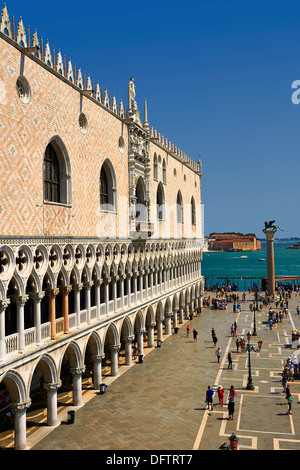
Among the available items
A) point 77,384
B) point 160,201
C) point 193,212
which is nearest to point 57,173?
point 77,384

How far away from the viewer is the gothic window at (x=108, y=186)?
20125mm

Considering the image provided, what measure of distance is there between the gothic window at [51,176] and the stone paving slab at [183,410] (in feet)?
25.4

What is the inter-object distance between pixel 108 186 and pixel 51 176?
18.2 feet

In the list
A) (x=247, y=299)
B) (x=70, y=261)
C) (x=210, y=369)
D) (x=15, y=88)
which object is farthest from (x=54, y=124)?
(x=247, y=299)

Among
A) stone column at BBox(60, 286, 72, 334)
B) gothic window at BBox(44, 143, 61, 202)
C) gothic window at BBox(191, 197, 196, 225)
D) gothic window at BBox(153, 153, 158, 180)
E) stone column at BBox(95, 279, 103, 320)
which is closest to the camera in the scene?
gothic window at BBox(44, 143, 61, 202)

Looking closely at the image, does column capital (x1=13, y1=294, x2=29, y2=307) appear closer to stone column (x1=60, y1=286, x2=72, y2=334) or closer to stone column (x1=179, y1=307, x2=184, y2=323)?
stone column (x1=60, y1=286, x2=72, y2=334)

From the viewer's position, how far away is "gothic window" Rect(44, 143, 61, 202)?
15.0m

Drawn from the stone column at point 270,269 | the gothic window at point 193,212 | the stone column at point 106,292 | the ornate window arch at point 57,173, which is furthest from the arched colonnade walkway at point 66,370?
the stone column at point 270,269

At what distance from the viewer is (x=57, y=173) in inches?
622

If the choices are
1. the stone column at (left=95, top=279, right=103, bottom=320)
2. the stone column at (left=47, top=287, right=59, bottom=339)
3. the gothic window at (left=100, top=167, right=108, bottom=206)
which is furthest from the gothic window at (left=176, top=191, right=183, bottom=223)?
the stone column at (left=47, top=287, right=59, bottom=339)

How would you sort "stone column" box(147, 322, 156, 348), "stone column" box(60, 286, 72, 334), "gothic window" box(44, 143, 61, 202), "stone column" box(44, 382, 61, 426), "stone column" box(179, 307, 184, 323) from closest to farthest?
"stone column" box(44, 382, 61, 426) < "gothic window" box(44, 143, 61, 202) < "stone column" box(60, 286, 72, 334) < "stone column" box(147, 322, 156, 348) < "stone column" box(179, 307, 184, 323)

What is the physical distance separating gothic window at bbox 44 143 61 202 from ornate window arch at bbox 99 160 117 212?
4402 millimetres

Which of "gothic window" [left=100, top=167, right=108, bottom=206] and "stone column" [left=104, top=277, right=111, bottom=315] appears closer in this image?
"stone column" [left=104, top=277, right=111, bottom=315]

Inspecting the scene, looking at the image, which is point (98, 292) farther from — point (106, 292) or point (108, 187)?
point (108, 187)
